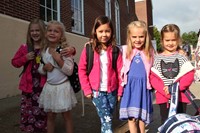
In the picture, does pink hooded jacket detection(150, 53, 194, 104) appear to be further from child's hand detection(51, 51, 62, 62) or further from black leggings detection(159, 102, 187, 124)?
child's hand detection(51, 51, 62, 62)

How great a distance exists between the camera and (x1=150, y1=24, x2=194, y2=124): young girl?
13.8 feet

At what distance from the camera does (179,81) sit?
418 centimetres

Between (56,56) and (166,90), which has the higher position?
(56,56)

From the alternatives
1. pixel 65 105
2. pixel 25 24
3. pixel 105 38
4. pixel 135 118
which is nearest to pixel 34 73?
pixel 65 105

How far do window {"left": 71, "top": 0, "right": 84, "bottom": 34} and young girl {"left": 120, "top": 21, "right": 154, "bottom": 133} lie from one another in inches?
343

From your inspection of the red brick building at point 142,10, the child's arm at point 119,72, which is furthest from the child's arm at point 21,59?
the red brick building at point 142,10

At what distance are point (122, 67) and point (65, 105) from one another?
2.89 ft

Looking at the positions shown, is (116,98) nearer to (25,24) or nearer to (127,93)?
(127,93)

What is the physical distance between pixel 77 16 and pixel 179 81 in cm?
983

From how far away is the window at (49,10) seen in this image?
33.9ft

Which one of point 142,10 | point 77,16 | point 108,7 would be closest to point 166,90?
point 77,16

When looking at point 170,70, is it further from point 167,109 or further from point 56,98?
point 56,98

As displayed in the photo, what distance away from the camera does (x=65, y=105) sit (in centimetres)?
445

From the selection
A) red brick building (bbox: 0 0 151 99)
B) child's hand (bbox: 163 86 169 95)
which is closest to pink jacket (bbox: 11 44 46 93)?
child's hand (bbox: 163 86 169 95)
